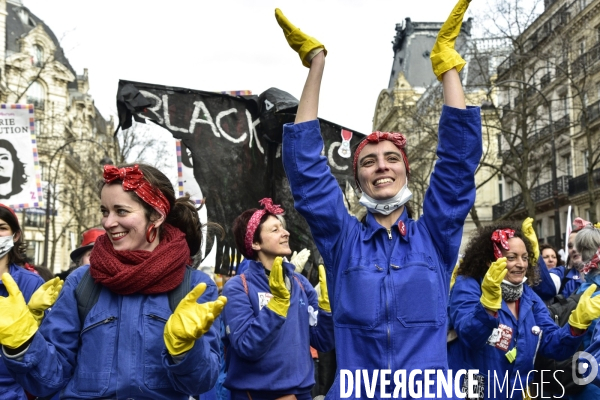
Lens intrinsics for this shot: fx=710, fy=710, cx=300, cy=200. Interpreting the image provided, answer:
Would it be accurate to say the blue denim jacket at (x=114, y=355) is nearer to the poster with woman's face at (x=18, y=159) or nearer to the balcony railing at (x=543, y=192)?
the poster with woman's face at (x=18, y=159)

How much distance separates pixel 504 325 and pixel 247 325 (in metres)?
1.65

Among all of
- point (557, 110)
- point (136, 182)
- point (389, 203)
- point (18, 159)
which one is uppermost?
point (557, 110)

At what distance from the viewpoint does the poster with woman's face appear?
9.43 metres

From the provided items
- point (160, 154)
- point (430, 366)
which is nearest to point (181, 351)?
point (430, 366)

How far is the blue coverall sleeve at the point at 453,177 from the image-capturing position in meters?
2.83

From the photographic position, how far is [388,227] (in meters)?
2.98

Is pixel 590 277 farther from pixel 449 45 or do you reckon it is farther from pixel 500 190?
pixel 500 190

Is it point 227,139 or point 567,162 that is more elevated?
point 567,162

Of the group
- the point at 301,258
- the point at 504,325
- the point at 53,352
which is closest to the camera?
the point at 53,352

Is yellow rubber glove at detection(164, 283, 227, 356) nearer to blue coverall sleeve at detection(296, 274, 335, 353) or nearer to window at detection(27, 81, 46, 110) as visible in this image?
blue coverall sleeve at detection(296, 274, 335, 353)

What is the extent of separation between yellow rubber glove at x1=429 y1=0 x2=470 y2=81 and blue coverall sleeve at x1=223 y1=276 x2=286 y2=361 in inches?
73.7

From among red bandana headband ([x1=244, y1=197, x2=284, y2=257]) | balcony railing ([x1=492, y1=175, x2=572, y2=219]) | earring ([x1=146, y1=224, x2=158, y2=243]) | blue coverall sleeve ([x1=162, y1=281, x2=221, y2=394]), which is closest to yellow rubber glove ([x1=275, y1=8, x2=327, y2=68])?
earring ([x1=146, y1=224, x2=158, y2=243])

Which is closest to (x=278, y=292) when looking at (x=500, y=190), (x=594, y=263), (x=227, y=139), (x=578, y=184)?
(x=594, y=263)

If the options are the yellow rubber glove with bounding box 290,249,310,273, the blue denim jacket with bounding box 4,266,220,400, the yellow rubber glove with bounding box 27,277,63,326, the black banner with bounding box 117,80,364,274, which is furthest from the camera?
the yellow rubber glove with bounding box 290,249,310,273
